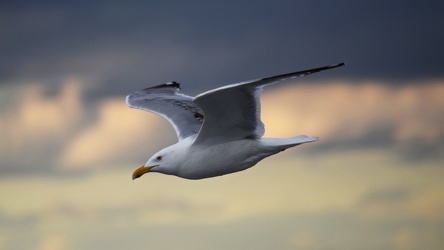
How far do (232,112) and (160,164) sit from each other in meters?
2.08

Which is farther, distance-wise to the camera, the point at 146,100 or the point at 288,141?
the point at 146,100

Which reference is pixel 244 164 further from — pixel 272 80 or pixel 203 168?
pixel 272 80

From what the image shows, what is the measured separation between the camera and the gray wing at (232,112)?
17781 millimetres

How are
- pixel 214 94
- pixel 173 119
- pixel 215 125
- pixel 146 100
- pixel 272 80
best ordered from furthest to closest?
1. pixel 146 100
2. pixel 173 119
3. pixel 215 125
4. pixel 214 94
5. pixel 272 80

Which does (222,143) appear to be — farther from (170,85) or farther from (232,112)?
(170,85)

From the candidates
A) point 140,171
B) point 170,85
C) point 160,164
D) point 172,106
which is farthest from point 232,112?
point 170,85

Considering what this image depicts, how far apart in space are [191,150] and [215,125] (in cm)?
89

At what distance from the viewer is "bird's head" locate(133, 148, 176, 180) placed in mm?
20047

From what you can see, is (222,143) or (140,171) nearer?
(222,143)

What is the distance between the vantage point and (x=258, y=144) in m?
19.6

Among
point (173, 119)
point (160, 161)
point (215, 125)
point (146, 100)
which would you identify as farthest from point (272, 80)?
point (146, 100)

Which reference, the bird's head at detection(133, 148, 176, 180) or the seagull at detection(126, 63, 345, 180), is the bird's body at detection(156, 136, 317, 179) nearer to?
the seagull at detection(126, 63, 345, 180)

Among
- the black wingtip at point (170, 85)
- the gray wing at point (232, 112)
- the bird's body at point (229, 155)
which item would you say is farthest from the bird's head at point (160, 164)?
the black wingtip at point (170, 85)

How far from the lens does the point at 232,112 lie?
1892 cm
